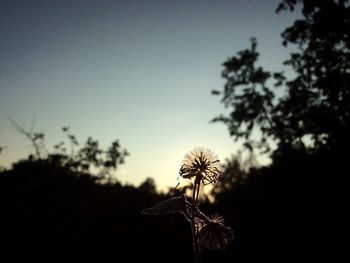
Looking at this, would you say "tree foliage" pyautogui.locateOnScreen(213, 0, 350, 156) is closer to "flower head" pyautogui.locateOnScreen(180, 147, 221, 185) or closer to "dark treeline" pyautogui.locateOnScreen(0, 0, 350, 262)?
"dark treeline" pyautogui.locateOnScreen(0, 0, 350, 262)

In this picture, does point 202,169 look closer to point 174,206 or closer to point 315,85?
point 174,206

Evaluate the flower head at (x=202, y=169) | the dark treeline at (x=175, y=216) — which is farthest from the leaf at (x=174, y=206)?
the dark treeline at (x=175, y=216)

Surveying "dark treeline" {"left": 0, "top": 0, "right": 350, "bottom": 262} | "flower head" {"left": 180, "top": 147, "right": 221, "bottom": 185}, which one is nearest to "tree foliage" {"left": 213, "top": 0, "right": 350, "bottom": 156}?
"dark treeline" {"left": 0, "top": 0, "right": 350, "bottom": 262}

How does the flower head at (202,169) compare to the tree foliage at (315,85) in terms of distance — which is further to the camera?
the tree foliage at (315,85)

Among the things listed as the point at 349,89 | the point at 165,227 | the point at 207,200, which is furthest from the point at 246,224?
the point at 349,89

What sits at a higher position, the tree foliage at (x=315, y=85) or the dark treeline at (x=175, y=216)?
the tree foliage at (x=315, y=85)

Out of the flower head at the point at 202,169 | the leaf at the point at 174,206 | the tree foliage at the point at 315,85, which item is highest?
the tree foliage at the point at 315,85

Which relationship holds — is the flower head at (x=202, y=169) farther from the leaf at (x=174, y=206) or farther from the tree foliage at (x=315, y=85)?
the tree foliage at (x=315, y=85)

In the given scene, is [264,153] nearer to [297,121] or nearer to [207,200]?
[297,121]
